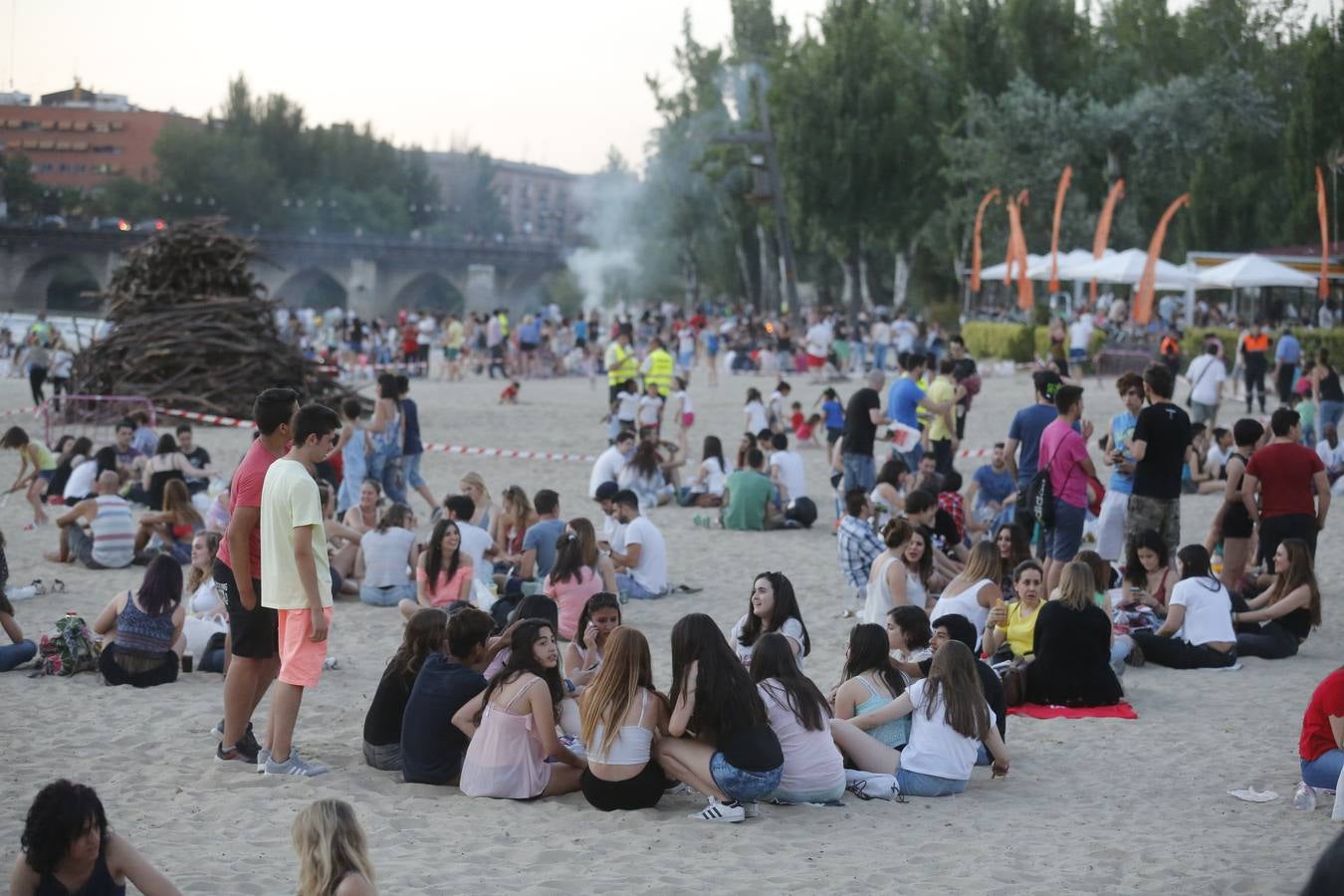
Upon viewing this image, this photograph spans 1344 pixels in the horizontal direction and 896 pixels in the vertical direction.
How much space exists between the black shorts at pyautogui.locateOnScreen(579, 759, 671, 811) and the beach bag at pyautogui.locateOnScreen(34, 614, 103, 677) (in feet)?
12.3

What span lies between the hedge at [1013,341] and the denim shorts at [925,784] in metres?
25.3

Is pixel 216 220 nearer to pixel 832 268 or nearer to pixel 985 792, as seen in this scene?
pixel 985 792

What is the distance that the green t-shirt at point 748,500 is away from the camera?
1470 centimetres

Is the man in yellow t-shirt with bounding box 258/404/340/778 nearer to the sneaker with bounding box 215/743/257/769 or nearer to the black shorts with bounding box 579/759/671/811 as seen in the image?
the sneaker with bounding box 215/743/257/769

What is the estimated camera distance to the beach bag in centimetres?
887

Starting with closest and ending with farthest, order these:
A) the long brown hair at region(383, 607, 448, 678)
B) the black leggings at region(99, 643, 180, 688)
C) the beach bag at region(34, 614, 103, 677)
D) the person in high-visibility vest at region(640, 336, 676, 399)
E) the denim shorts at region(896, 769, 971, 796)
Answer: the denim shorts at region(896, 769, 971, 796)
the long brown hair at region(383, 607, 448, 678)
the black leggings at region(99, 643, 180, 688)
the beach bag at region(34, 614, 103, 677)
the person in high-visibility vest at region(640, 336, 676, 399)

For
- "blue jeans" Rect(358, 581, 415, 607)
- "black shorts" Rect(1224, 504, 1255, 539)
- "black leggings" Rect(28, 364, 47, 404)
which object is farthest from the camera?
"black leggings" Rect(28, 364, 47, 404)

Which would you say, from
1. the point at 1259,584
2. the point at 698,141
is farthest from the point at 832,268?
the point at 1259,584

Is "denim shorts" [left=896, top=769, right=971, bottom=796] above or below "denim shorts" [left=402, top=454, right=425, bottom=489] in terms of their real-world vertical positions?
below

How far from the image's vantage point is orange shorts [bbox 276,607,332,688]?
6.68 metres

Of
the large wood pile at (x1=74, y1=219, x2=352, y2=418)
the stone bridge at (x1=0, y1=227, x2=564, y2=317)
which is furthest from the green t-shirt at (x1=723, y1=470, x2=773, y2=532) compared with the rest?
the stone bridge at (x1=0, y1=227, x2=564, y2=317)

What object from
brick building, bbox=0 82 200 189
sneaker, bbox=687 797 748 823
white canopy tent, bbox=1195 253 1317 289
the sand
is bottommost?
the sand

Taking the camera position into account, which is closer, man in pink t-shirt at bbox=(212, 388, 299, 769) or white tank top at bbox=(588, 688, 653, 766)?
white tank top at bbox=(588, 688, 653, 766)

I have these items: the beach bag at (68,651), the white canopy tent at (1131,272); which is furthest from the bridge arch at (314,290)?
the beach bag at (68,651)
